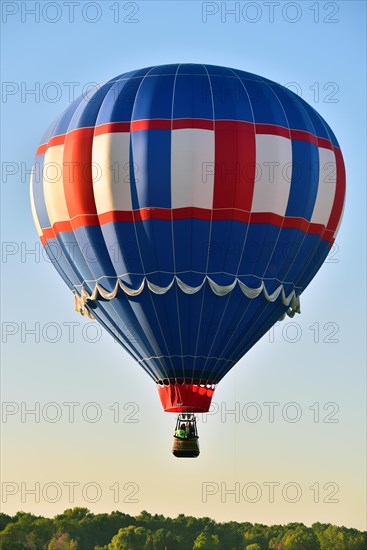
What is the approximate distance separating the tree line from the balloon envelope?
1796 inches

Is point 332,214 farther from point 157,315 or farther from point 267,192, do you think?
point 157,315

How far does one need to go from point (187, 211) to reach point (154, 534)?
5355cm

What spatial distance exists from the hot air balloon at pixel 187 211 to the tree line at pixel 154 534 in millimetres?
45521

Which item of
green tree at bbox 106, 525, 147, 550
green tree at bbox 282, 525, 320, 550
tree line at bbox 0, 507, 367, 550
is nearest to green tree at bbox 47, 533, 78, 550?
tree line at bbox 0, 507, 367, 550

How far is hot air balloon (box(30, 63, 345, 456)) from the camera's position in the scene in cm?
3141

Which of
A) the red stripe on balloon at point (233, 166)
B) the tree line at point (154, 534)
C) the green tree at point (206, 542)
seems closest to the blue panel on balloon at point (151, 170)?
the red stripe on balloon at point (233, 166)

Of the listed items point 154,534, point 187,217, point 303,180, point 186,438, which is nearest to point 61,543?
point 154,534

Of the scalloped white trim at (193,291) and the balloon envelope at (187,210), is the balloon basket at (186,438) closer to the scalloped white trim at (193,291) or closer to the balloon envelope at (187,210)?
the balloon envelope at (187,210)

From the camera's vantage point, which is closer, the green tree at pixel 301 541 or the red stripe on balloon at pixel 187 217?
the red stripe on balloon at pixel 187 217

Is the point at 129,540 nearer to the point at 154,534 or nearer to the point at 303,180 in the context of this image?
the point at 154,534

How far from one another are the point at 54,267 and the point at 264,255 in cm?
486

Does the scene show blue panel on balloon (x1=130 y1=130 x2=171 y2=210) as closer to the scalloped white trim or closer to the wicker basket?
the scalloped white trim

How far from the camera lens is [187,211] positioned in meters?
31.3

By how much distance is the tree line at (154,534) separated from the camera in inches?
3130
